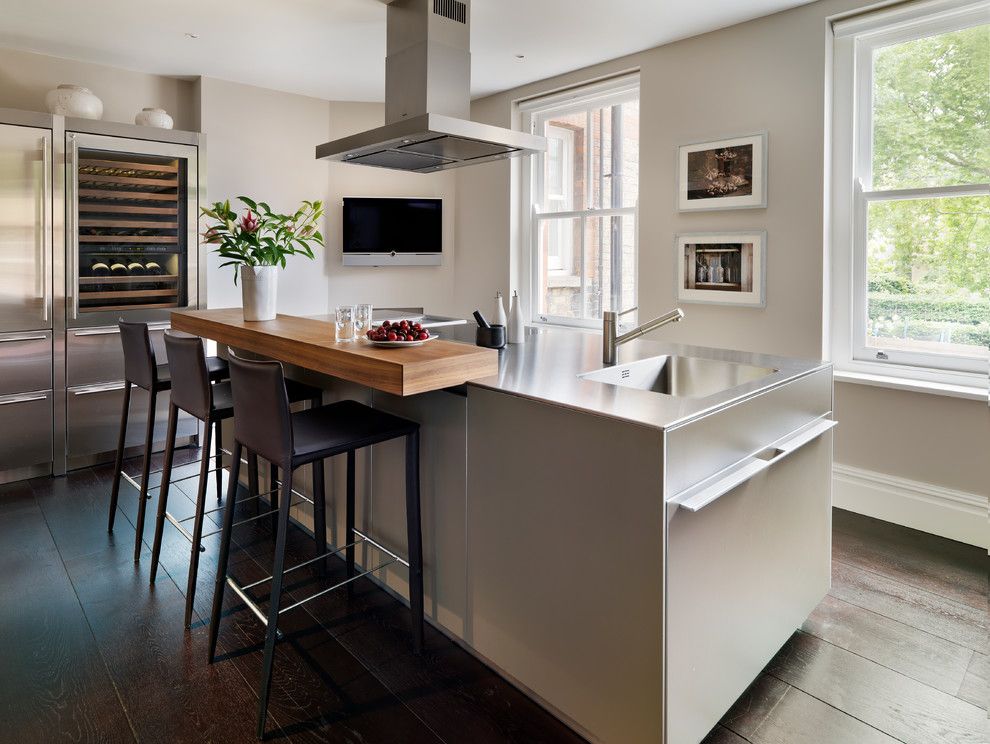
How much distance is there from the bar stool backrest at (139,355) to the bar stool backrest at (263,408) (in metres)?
0.97

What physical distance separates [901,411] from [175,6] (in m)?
4.22

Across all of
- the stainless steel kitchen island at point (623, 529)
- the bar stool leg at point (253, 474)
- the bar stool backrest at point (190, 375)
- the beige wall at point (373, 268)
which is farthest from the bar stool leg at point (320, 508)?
the beige wall at point (373, 268)

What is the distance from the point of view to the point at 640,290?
14.0 ft

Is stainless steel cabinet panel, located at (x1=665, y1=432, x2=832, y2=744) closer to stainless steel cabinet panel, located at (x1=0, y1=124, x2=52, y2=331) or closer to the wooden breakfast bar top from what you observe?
the wooden breakfast bar top

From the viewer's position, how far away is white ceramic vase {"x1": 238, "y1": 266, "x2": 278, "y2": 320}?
2832mm

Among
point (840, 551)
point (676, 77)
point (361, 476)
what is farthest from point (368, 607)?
point (676, 77)

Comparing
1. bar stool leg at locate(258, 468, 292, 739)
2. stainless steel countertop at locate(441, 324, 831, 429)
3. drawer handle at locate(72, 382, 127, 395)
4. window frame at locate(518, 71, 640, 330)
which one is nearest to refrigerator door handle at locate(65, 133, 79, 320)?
drawer handle at locate(72, 382, 127, 395)

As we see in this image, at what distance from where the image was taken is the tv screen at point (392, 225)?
17.3 ft

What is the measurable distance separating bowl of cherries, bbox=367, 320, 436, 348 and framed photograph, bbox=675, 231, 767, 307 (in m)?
2.30

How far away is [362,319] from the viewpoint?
2.32 metres

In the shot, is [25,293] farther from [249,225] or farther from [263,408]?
[263,408]

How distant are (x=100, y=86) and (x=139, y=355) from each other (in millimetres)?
2590

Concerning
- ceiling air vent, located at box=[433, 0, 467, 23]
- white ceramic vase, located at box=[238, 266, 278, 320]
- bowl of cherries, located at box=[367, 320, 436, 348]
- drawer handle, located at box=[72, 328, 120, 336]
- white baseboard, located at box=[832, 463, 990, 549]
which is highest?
ceiling air vent, located at box=[433, 0, 467, 23]

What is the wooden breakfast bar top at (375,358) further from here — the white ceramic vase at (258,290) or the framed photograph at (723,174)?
the framed photograph at (723,174)
